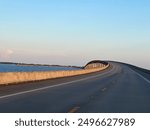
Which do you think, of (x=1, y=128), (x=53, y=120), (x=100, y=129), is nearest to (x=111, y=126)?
(x=100, y=129)

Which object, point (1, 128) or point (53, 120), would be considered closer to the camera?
point (1, 128)

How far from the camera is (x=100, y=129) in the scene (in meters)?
12.7

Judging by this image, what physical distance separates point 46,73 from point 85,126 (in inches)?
1409

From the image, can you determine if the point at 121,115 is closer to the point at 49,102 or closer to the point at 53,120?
the point at 53,120

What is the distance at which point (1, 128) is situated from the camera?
494 inches

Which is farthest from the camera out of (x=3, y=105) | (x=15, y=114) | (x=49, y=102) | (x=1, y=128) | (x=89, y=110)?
(x=49, y=102)

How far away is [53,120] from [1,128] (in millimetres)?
1798

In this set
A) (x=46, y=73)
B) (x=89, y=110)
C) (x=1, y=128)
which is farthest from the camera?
(x=46, y=73)

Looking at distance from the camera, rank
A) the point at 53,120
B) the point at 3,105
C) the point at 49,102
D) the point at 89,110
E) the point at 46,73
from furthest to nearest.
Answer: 1. the point at 46,73
2. the point at 49,102
3. the point at 3,105
4. the point at 89,110
5. the point at 53,120

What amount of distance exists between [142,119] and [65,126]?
2.80 m

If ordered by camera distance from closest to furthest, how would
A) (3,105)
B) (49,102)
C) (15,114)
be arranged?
1. (15,114)
2. (3,105)
3. (49,102)

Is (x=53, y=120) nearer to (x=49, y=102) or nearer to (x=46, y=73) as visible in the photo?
(x=49, y=102)

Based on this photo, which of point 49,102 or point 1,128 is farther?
point 49,102

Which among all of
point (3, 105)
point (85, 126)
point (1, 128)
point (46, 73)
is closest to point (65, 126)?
point (85, 126)
